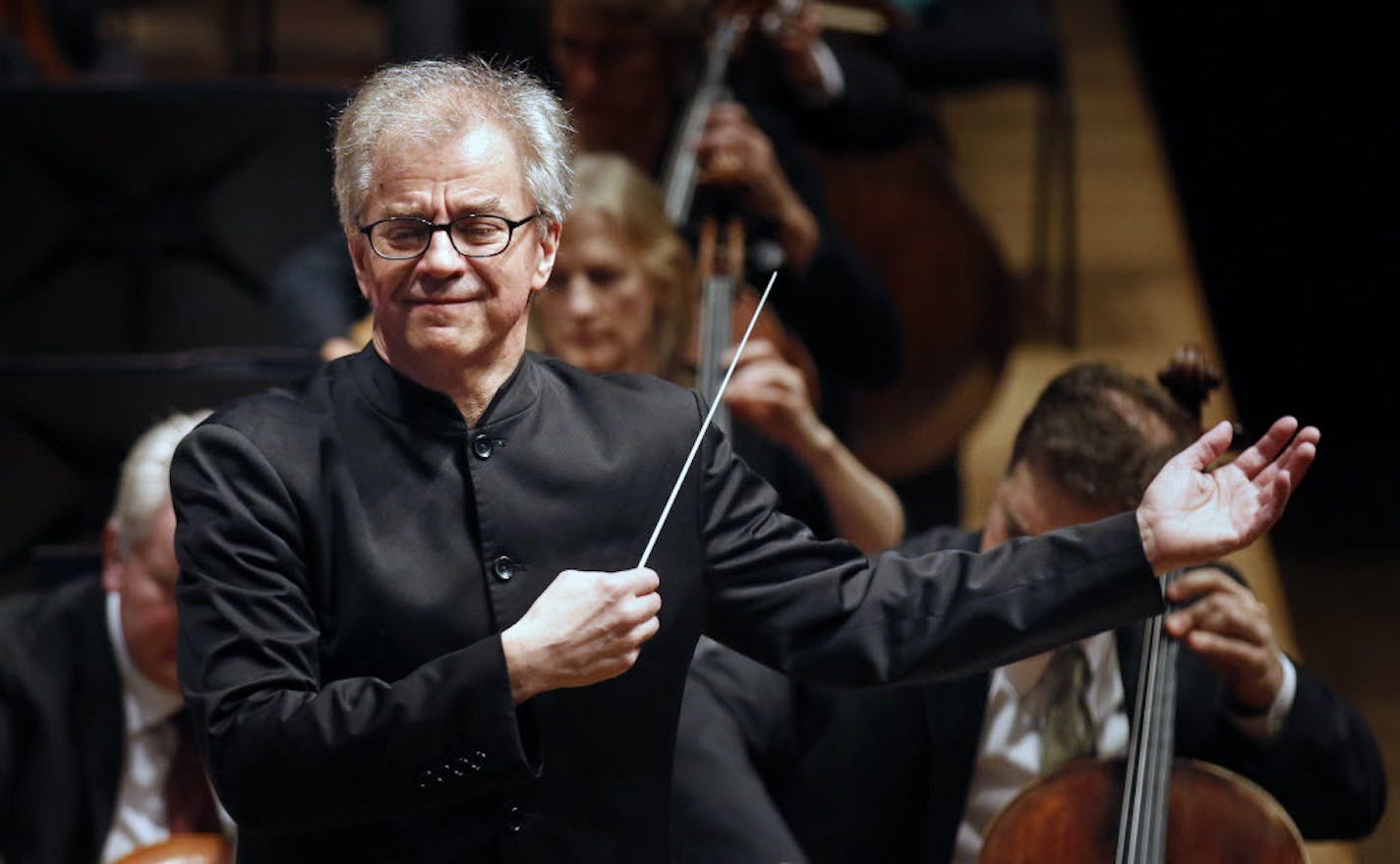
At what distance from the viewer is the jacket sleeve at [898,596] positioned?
1.37 meters

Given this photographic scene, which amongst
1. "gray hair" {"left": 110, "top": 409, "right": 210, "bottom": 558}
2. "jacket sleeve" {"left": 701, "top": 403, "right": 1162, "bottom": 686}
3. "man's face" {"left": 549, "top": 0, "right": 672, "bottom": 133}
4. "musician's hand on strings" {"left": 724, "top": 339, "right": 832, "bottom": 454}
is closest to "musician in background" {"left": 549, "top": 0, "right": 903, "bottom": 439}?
"man's face" {"left": 549, "top": 0, "right": 672, "bottom": 133}

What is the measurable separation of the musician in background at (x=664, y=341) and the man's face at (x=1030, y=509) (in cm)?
25

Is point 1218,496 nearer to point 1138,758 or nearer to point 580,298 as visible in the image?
point 1138,758

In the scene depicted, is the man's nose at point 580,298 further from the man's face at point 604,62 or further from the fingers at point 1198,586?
the fingers at point 1198,586

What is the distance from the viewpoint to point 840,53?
125 inches

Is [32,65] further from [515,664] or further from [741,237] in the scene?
[515,664]

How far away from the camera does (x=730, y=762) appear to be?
178 cm

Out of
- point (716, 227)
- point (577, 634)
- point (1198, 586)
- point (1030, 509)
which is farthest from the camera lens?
point (716, 227)

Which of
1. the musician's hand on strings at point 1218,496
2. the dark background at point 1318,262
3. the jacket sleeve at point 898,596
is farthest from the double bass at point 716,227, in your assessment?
the dark background at point 1318,262

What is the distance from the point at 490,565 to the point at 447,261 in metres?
0.19

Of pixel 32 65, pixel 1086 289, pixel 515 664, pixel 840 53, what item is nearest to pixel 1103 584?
pixel 515 664

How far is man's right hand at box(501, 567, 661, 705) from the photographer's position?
122 cm

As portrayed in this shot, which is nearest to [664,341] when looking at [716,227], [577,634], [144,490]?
[716,227]

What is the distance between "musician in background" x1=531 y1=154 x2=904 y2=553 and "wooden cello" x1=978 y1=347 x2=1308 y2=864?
480mm
